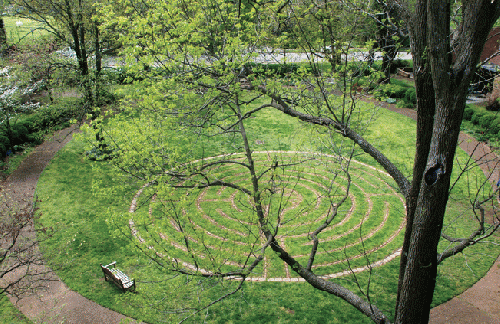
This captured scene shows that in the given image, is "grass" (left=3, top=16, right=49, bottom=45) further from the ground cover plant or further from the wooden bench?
the ground cover plant

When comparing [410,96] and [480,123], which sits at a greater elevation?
[410,96]

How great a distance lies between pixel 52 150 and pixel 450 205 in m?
21.7

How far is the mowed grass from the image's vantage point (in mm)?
11359

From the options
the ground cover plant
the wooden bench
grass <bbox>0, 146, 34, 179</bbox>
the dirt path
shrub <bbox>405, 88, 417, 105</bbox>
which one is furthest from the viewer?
shrub <bbox>405, 88, 417, 105</bbox>

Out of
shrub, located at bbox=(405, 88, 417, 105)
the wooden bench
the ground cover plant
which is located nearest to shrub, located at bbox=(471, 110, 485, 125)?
the ground cover plant

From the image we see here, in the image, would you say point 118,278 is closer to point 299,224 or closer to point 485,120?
point 299,224

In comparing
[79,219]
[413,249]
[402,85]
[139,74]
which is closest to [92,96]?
[79,219]

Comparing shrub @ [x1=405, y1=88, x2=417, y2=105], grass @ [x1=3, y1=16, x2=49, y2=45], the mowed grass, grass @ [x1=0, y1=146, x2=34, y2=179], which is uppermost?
grass @ [x1=3, y1=16, x2=49, y2=45]

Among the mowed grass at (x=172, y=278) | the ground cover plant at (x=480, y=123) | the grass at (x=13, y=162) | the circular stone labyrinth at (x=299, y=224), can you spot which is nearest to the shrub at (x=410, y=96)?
the ground cover plant at (x=480, y=123)

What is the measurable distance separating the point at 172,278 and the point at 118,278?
2597 millimetres

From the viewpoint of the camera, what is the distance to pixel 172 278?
11273 millimetres

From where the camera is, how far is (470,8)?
6.50m

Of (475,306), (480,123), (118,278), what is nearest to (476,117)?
(480,123)

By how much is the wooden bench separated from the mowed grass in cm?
33
